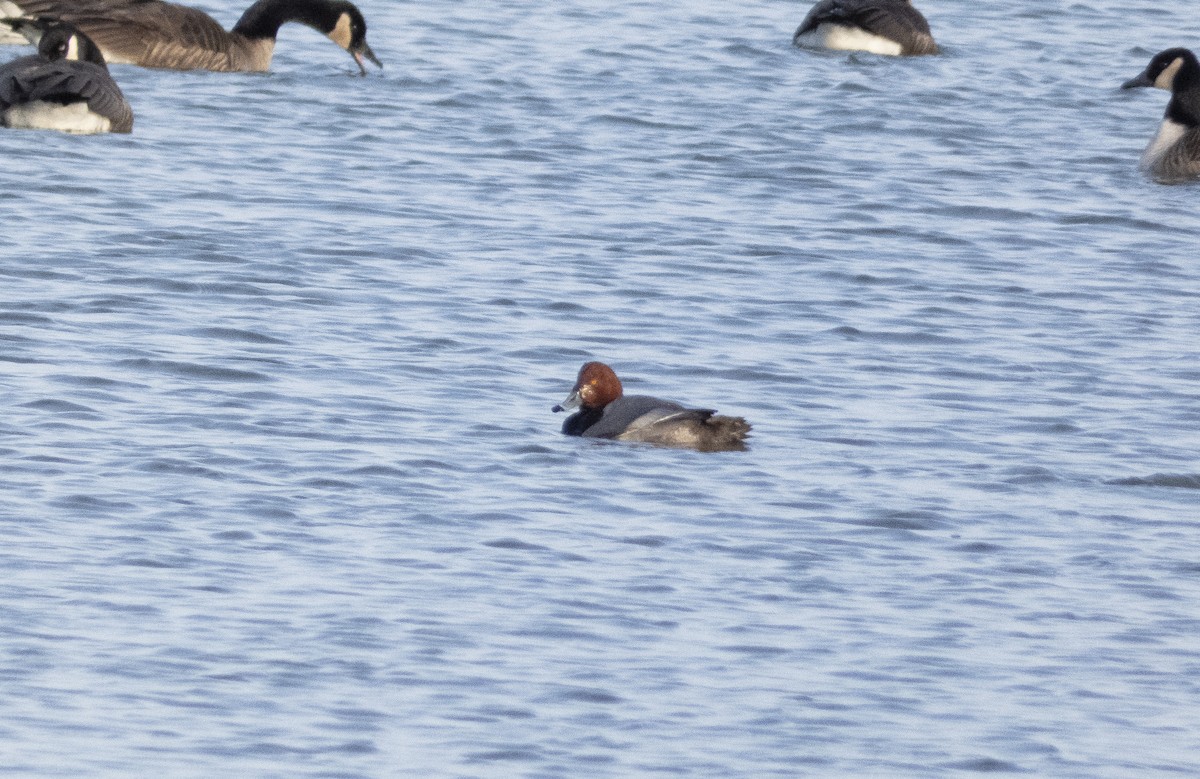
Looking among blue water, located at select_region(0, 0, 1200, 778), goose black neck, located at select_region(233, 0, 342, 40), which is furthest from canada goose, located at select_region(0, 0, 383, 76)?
blue water, located at select_region(0, 0, 1200, 778)

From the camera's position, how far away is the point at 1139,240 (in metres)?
16.1

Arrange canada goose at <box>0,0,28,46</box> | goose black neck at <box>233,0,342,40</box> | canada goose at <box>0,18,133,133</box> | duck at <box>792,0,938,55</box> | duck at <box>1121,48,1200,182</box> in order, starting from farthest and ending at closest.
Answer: duck at <box>792,0,938,55</box>
goose black neck at <box>233,0,342,40</box>
canada goose at <box>0,0,28,46</box>
duck at <box>1121,48,1200,182</box>
canada goose at <box>0,18,133,133</box>

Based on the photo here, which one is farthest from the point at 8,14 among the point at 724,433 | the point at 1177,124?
the point at 724,433

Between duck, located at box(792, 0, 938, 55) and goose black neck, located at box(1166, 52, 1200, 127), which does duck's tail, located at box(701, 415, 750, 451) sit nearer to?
goose black neck, located at box(1166, 52, 1200, 127)

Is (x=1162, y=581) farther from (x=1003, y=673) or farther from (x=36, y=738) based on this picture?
(x=36, y=738)

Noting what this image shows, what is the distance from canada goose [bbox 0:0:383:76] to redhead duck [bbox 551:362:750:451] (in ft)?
35.2

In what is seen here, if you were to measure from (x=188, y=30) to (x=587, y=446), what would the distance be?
37.6ft

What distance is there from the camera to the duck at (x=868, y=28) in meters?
23.3

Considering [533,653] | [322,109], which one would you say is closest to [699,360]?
[533,653]

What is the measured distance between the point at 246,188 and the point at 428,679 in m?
9.34

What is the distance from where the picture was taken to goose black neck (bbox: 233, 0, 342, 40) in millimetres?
21359

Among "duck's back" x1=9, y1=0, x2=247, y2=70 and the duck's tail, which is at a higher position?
"duck's back" x1=9, y1=0, x2=247, y2=70

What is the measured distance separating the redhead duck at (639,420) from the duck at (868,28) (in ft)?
42.7

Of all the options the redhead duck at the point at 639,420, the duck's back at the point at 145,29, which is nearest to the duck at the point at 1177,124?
the duck's back at the point at 145,29
